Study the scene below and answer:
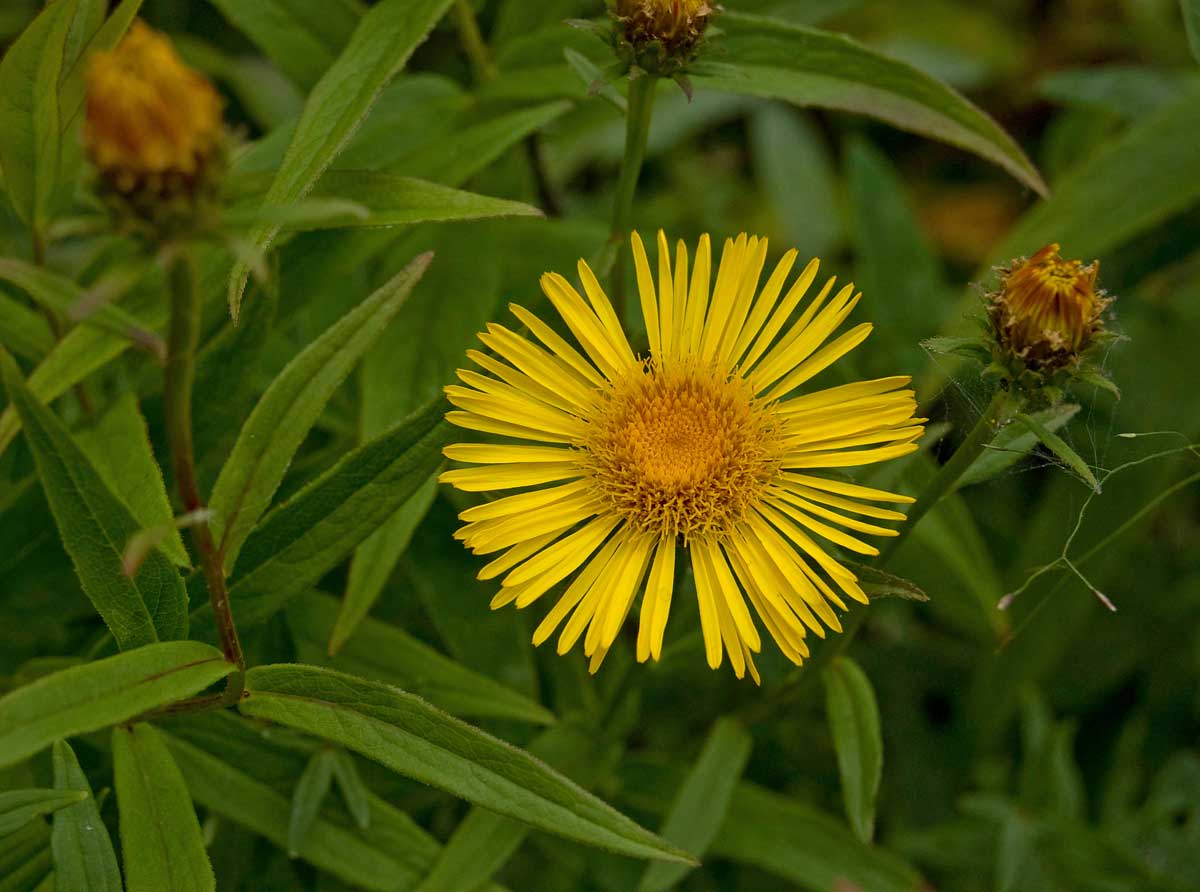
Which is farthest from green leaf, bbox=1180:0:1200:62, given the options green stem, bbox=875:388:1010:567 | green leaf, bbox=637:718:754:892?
green leaf, bbox=637:718:754:892

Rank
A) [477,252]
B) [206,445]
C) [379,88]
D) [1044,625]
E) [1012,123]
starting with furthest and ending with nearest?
[1012,123], [1044,625], [477,252], [206,445], [379,88]

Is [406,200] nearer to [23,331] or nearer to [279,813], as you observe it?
[23,331]

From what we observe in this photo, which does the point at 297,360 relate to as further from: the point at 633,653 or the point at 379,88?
the point at 633,653

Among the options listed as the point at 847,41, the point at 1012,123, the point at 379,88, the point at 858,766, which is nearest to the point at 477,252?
the point at 379,88

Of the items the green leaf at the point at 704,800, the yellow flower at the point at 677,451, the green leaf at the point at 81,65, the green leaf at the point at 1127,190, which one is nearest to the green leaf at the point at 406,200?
the yellow flower at the point at 677,451

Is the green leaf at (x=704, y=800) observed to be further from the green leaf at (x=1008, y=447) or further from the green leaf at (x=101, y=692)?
the green leaf at (x=101, y=692)

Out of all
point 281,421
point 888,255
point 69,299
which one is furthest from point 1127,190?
point 69,299

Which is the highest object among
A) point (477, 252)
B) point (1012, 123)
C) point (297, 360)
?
point (1012, 123)
